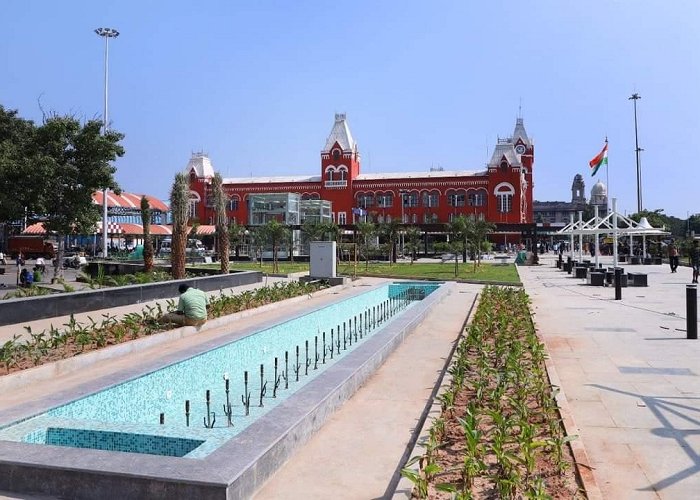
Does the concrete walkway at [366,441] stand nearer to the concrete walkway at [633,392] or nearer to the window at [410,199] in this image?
the concrete walkway at [633,392]

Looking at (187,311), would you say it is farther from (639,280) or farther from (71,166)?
(639,280)

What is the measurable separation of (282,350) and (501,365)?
4259mm

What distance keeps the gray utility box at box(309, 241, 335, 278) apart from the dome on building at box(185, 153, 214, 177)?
5615 cm

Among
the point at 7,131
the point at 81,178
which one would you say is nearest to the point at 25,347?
the point at 81,178

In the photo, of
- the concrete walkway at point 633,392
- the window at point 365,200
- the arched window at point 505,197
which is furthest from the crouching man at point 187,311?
the window at point 365,200

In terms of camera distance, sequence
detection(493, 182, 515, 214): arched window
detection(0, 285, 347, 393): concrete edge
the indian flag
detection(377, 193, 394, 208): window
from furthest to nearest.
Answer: detection(377, 193, 394, 208): window, detection(493, 182, 515, 214): arched window, the indian flag, detection(0, 285, 347, 393): concrete edge

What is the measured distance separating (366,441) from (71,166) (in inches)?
708

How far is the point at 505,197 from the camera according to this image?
70062mm

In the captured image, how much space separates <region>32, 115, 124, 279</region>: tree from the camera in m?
19.6

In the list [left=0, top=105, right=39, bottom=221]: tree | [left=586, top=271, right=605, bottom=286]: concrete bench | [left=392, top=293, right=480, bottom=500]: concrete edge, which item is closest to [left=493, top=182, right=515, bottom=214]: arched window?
[left=586, top=271, right=605, bottom=286]: concrete bench

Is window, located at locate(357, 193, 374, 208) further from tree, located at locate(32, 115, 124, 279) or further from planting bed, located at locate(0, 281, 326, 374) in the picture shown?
planting bed, located at locate(0, 281, 326, 374)

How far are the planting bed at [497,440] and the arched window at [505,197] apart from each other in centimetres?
6416

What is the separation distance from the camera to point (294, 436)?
4.76 meters

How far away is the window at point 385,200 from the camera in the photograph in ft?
244
